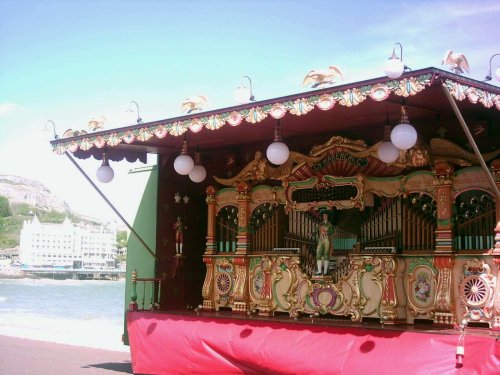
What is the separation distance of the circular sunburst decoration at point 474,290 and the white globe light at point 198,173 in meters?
4.65

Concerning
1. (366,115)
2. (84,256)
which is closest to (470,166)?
(366,115)

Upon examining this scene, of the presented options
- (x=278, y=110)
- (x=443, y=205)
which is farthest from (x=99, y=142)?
(x=443, y=205)

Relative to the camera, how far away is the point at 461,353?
24.2 ft

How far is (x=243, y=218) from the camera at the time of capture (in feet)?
37.2

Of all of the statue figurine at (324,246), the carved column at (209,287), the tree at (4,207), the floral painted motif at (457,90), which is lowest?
the carved column at (209,287)

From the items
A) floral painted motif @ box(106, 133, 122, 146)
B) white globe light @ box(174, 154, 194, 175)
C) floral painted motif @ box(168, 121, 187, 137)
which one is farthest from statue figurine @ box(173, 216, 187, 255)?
floral painted motif @ box(168, 121, 187, 137)

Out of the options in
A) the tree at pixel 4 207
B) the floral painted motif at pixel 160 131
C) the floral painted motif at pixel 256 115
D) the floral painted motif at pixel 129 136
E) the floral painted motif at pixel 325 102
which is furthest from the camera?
the tree at pixel 4 207

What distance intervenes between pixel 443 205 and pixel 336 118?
1.78 meters

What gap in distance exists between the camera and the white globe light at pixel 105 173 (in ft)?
37.2

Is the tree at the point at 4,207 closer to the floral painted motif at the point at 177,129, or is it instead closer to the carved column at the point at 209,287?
the carved column at the point at 209,287

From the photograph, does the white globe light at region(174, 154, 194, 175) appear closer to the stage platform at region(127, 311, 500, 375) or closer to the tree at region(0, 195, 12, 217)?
the stage platform at region(127, 311, 500, 375)

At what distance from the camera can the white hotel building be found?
120062mm

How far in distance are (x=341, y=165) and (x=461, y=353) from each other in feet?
11.6

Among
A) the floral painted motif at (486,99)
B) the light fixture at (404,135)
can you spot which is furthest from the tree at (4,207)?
the floral painted motif at (486,99)
